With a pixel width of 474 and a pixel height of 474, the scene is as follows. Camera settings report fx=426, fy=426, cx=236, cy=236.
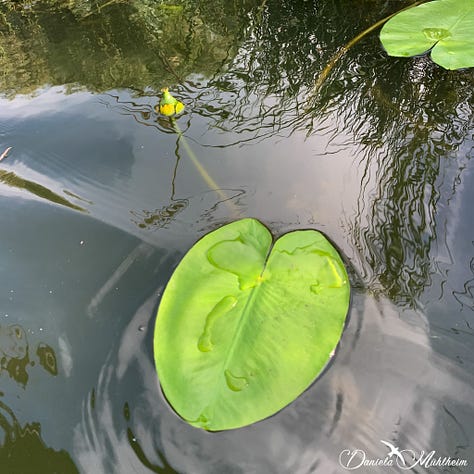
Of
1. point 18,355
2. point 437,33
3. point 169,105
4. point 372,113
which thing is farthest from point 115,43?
point 18,355

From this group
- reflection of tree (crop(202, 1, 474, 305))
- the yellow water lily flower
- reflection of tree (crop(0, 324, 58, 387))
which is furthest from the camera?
the yellow water lily flower

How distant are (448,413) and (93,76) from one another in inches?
66.7

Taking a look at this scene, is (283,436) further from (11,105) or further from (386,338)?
(11,105)

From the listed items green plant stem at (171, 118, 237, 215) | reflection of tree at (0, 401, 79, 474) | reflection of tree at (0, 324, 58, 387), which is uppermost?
green plant stem at (171, 118, 237, 215)

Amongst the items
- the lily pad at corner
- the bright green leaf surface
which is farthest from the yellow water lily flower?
the lily pad at corner

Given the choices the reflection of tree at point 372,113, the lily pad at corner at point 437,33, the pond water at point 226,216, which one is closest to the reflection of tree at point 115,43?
the pond water at point 226,216

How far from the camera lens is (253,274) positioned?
0.92m

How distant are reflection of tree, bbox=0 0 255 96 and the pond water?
0.04 ft

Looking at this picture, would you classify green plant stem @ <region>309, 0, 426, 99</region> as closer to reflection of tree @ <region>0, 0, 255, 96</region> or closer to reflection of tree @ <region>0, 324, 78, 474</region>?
reflection of tree @ <region>0, 0, 255, 96</region>

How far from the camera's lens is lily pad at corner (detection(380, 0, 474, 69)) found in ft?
4.86

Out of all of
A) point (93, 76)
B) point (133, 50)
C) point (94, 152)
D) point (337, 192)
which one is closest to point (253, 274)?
point (337, 192)

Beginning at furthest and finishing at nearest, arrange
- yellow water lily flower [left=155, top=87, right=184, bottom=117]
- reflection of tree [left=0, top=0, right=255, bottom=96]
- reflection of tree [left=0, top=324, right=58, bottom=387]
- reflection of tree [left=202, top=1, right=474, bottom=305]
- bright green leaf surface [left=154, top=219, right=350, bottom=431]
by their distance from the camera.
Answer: reflection of tree [left=0, top=0, right=255, bottom=96] → yellow water lily flower [left=155, top=87, right=184, bottom=117] → reflection of tree [left=202, top=1, right=474, bottom=305] → reflection of tree [left=0, top=324, right=58, bottom=387] → bright green leaf surface [left=154, top=219, right=350, bottom=431]

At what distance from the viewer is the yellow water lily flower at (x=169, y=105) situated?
4.79 ft

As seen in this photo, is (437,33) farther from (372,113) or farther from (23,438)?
(23,438)
